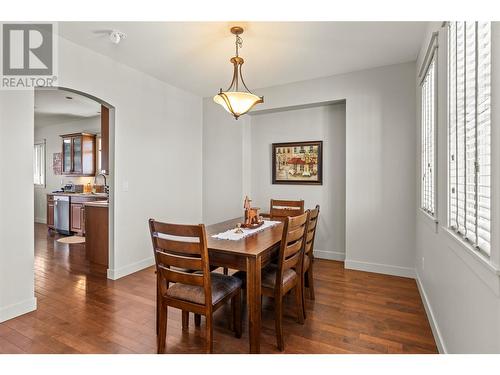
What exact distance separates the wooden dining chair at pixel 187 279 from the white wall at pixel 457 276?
4.29 feet

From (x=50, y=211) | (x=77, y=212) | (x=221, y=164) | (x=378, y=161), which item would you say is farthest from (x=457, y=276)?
(x=50, y=211)

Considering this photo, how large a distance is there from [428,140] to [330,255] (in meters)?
2.13

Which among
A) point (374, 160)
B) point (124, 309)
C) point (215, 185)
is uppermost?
point (374, 160)

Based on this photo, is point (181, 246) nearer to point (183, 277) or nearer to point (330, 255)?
point (183, 277)

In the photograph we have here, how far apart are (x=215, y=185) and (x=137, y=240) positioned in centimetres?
159

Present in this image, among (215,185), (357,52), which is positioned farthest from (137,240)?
(357,52)

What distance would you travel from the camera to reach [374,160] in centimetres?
344

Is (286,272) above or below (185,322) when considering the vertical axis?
above

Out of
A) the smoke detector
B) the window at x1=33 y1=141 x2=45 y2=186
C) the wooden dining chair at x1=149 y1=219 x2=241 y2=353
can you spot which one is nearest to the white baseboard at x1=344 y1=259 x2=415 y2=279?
the wooden dining chair at x1=149 y1=219 x2=241 y2=353

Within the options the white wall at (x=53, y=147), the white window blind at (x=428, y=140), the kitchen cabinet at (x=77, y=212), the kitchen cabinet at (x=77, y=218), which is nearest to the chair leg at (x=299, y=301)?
the white window blind at (x=428, y=140)

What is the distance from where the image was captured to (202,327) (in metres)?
2.17

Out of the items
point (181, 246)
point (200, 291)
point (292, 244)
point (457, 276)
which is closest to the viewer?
point (457, 276)

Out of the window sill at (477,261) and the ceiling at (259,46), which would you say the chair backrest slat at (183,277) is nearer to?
the window sill at (477,261)
